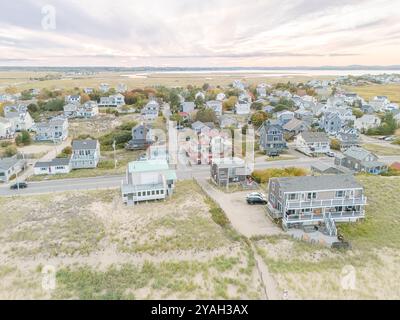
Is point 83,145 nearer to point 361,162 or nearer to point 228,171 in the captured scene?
point 228,171

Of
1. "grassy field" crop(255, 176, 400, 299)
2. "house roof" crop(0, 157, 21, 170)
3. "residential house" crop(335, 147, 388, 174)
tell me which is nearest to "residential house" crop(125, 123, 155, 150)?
"house roof" crop(0, 157, 21, 170)

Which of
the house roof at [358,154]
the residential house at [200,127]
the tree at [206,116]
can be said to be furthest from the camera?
the tree at [206,116]

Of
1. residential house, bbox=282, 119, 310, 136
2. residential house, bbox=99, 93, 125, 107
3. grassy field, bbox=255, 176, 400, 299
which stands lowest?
grassy field, bbox=255, 176, 400, 299

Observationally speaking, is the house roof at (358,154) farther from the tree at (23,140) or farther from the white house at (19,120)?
the white house at (19,120)

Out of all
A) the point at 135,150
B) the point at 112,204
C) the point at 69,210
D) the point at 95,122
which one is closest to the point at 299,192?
the point at 112,204

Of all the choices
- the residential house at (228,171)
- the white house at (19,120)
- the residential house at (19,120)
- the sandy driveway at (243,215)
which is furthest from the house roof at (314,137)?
the white house at (19,120)

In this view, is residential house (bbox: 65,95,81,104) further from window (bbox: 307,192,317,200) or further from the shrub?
window (bbox: 307,192,317,200)

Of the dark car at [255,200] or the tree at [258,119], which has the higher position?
the tree at [258,119]
